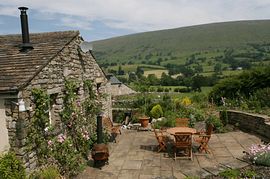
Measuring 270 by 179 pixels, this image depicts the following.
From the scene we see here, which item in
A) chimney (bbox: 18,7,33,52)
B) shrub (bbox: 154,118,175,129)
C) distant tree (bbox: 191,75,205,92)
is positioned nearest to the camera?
chimney (bbox: 18,7,33,52)

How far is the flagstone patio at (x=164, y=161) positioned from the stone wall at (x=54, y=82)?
1.78 metres

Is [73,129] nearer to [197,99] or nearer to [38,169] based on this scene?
[38,169]

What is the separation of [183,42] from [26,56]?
11708cm

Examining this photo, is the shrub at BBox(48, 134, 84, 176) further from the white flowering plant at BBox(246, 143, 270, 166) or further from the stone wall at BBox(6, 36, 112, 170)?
the white flowering plant at BBox(246, 143, 270, 166)

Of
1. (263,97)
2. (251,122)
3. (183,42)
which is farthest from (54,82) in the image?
(183,42)

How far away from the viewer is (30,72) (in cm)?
664

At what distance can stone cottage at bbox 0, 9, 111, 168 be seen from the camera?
6191 millimetres

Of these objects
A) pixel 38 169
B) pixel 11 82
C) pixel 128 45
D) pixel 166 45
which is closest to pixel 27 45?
pixel 11 82

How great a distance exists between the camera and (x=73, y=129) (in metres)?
8.67

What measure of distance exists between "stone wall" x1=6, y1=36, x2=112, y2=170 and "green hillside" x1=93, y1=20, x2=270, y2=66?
84.8 meters

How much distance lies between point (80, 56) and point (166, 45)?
381 ft

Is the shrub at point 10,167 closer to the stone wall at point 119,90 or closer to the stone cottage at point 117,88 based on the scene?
the stone wall at point 119,90

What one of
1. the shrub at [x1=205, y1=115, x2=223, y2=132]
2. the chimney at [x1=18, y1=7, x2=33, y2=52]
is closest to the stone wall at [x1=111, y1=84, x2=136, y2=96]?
the shrub at [x1=205, y1=115, x2=223, y2=132]

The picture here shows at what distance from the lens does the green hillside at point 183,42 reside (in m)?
102
